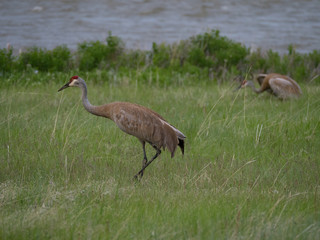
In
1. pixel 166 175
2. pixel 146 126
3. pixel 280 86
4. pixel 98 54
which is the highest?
pixel 98 54

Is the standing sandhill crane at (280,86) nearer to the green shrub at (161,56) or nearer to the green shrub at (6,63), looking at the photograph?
the green shrub at (161,56)

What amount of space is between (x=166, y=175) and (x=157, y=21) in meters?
15.8

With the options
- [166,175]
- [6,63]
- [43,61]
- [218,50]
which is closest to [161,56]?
[218,50]

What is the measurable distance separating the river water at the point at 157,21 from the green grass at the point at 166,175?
745 cm

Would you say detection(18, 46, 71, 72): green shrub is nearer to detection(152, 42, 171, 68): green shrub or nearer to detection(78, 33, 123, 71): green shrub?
detection(78, 33, 123, 71): green shrub

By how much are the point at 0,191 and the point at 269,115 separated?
168 inches

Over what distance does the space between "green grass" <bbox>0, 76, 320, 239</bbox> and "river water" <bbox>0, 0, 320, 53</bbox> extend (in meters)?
7.45

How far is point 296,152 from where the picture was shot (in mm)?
6449

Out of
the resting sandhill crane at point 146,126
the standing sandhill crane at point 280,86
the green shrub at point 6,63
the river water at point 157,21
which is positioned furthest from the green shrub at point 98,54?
the resting sandhill crane at point 146,126

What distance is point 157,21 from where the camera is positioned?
820 inches

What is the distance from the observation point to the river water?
16.9 meters

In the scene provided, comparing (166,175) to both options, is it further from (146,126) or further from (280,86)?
(280,86)

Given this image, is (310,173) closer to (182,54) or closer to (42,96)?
(42,96)

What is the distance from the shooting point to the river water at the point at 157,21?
667 inches
